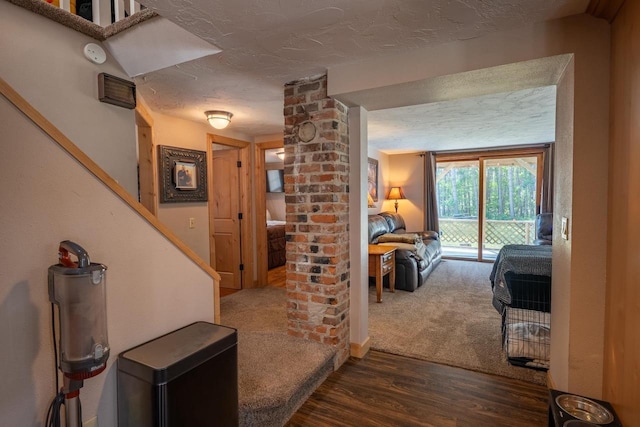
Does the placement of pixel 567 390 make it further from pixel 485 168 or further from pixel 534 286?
pixel 485 168

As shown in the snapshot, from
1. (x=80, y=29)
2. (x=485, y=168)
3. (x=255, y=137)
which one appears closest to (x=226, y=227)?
(x=255, y=137)

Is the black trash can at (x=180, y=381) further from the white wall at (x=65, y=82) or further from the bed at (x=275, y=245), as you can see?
the bed at (x=275, y=245)

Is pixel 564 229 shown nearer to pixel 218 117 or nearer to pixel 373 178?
pixel 218 117

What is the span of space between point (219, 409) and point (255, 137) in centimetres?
363

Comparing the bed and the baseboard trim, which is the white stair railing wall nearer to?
the baseboard trim

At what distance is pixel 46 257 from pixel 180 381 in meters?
0.63

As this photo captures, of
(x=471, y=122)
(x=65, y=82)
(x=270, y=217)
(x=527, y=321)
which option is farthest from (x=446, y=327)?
(x=270, y=217)

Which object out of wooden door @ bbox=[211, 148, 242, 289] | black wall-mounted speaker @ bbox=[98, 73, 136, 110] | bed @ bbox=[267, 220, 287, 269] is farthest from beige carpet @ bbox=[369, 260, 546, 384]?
black wall-mounted speaker @ bbox=[98, 73, 136, 110]

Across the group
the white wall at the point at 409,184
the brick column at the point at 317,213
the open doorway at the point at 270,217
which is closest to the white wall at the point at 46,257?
the brick column at the point at 317,213

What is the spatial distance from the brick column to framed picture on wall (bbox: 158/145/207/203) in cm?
153

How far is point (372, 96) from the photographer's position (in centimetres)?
226

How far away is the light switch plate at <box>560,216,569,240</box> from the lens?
1.68 meters

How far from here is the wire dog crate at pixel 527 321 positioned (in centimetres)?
242

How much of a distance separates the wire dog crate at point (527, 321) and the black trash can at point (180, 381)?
2195 millimetres
